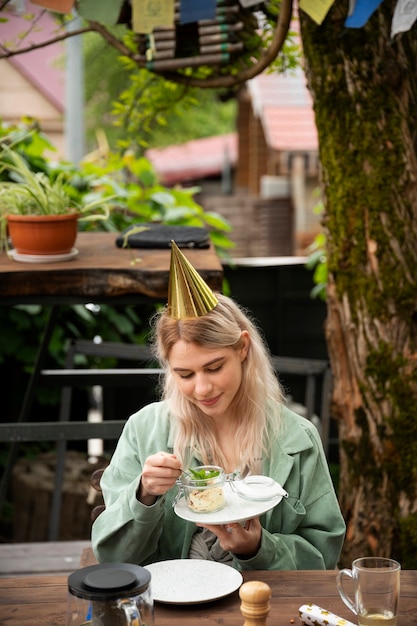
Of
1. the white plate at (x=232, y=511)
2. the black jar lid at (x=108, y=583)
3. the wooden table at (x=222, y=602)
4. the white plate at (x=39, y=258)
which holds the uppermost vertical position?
the white plate at (x=39, y=258)

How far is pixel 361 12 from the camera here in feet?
9.39

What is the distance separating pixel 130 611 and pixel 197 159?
918 inches

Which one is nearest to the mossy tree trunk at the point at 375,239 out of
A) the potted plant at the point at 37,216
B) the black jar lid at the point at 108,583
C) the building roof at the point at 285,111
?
the potted plant at the point at 37,216

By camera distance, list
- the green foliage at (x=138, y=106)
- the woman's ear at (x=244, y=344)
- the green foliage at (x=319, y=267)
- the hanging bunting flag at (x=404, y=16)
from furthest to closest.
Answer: the green foliage at (x=319, y=267)
the green foliage at (x=138, y=106)
the hanging bunting flag at (x=404, y=16)
the woman's ear at (x=244, y=344)

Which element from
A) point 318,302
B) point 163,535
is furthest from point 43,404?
point 163,535

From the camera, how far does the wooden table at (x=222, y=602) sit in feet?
6.10

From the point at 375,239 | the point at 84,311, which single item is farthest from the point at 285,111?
the point at 375,239

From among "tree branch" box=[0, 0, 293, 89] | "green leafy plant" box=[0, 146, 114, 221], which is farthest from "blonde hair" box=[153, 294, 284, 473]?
"tree branch" box=[0, 0, 293, 89]

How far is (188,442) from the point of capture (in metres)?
2.38

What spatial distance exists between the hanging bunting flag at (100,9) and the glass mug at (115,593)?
6.74ft

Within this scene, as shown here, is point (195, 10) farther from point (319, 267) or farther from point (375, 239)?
point (319, 267)

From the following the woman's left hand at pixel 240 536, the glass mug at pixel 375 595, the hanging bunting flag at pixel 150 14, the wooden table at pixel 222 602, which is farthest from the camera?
the hanging bunting flag at pixel 150 14

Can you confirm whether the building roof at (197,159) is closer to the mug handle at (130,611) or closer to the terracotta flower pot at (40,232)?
the terracotta flower pot at (40,232)

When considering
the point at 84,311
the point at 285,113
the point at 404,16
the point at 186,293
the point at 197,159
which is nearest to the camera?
the point at 186,293
